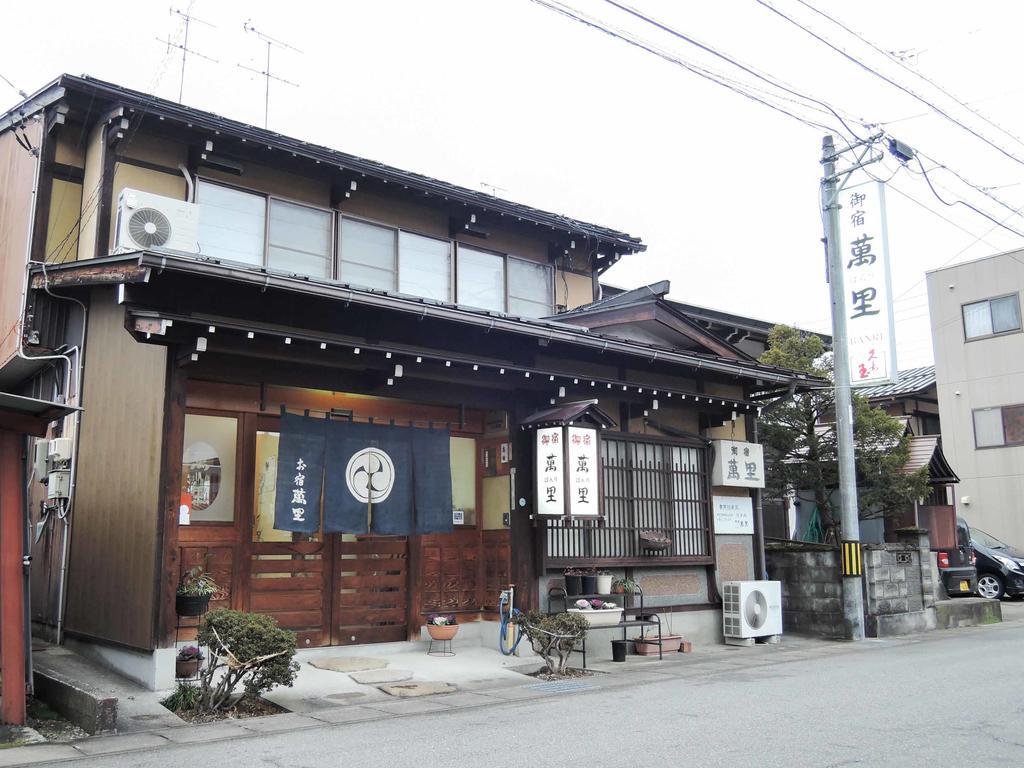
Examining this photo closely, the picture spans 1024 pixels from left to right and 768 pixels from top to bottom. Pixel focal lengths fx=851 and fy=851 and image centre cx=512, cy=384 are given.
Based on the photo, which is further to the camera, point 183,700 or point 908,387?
point 908,387

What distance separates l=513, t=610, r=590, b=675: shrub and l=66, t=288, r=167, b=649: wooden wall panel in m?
4.58

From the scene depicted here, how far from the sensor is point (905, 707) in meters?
8.27

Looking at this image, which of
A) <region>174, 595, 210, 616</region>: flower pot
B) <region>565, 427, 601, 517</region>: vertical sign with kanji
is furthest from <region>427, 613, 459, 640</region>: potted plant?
<region>174, 595, 210, 616</region>: flower pot

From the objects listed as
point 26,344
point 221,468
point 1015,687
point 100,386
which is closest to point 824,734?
point 1015,687

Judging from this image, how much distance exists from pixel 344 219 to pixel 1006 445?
2362 cm

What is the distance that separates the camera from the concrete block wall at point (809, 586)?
49.2 ft

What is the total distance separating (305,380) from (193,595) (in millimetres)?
2971

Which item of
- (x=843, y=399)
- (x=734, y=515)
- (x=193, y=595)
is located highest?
(x=843, y=399)

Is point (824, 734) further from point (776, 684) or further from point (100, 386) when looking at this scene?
point (100, 386)

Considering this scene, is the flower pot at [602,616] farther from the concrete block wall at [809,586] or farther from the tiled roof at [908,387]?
the tiled roof at [908,387]

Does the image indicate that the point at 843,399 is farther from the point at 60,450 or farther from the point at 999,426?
the point at 999,426

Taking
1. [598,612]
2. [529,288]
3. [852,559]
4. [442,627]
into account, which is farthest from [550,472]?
[852,559]

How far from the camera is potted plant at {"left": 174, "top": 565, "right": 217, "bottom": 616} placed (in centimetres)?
949

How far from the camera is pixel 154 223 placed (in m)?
11.6
